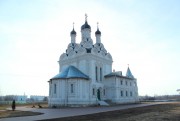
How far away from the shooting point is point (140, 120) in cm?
1500

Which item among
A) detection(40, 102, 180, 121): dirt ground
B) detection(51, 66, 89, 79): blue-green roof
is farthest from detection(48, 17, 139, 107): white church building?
detection(40, 102, 180, 121): dirt ground

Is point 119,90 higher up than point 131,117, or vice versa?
point 119,90

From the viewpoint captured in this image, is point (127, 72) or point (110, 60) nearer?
point (110, 60)

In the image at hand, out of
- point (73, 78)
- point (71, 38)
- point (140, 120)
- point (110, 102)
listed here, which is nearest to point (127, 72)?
point (110, 102)

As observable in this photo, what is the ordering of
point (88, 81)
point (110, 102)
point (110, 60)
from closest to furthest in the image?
point (88, 81) < point (110, 102) < point (110, 60)

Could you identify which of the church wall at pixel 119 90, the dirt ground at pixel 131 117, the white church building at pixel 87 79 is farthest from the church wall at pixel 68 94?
the dirt ground at pixel 131 117

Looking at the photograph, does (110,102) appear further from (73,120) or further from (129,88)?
(73,120)

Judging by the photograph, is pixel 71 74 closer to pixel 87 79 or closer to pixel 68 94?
pixel 87 79

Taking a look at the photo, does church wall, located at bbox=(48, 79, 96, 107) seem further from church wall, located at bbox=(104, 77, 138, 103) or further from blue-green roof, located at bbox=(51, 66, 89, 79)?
church wall, located at bbox=(104, 77, 138, 103)

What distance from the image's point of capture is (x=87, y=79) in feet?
130

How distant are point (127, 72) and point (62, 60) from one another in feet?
61.8

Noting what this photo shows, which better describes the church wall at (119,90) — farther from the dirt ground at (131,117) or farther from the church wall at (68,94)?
Answer: the dirt ground at (131,117)

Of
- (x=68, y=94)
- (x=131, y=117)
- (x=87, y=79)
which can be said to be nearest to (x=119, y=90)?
(x=87, y=79)

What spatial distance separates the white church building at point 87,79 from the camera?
37.6 m
